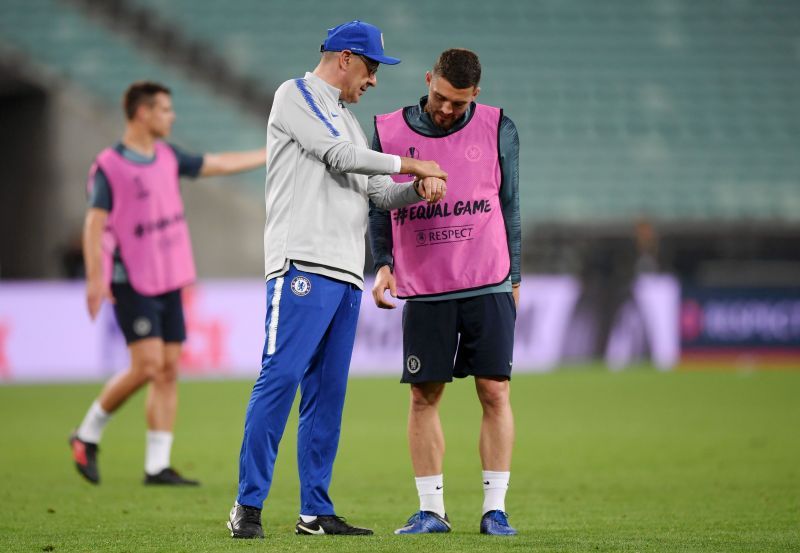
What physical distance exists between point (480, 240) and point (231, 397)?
29.0 ft

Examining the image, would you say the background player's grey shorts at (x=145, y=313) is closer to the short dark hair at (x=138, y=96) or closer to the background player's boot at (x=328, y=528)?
the short dark hair at (x=138, y=96)

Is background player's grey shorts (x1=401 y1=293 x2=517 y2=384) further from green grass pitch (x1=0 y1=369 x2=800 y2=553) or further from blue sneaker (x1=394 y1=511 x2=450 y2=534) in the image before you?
green grass pitch (x1=0 y1=369 x2=800 y2=553)

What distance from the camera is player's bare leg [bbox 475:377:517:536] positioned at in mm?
5445

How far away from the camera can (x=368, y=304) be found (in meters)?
17.3

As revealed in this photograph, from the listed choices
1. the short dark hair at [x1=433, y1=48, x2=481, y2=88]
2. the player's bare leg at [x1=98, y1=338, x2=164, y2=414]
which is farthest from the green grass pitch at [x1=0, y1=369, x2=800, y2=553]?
the short dark hair at [x1=433, y1=48, x2=481, y2=88]

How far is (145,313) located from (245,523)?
305 cm

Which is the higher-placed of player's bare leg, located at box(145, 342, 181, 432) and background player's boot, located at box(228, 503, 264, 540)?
player's bare leg, located at box(145, 342, 181, 432)

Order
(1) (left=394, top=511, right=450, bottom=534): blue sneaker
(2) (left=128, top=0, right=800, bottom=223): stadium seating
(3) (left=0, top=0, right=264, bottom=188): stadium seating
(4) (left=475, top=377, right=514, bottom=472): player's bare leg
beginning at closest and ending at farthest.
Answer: (1) (left=394, top=511, right=450, bottom=534): blue sneaker
(4) (left=475, top=377, right=514, bottom=472): player's bare leg
(3) (left=0, top=0, right=264, bottom=188): stadium seating
(2) (left=128, top=0, right=800, bottom=223): stadium seating

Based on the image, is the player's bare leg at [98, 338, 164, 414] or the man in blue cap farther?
the player's bare leg at [98, 338, 164, 414]

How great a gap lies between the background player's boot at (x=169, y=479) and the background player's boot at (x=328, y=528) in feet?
7.92

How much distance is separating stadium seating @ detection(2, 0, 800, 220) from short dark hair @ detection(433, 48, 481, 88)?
17343mm

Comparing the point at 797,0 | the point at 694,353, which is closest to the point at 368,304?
the point at 694,353

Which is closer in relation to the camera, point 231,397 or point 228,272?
point 231,397

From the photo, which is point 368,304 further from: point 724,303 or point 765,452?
point 765,452
